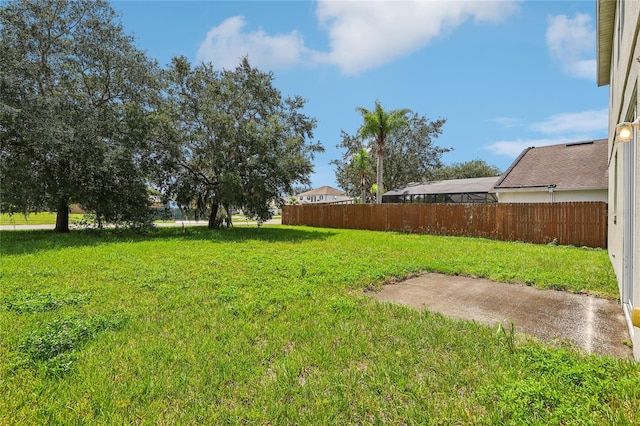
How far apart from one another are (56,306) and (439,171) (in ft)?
134

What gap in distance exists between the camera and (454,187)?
2162 cm

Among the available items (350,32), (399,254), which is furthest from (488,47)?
(399,254)

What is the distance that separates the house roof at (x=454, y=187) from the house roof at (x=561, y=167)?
4169 mm

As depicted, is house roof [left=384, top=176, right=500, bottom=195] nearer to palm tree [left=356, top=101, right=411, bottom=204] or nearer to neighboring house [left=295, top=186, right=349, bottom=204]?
palm tree [left=356, top=101, right=411, bottom=204]

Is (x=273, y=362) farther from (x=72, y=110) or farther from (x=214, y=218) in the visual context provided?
(x=214, y=218)

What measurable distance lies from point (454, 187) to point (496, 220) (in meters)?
9.94

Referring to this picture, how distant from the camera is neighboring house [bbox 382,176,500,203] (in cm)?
1992

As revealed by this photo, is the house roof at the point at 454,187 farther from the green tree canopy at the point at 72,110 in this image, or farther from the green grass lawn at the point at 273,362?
the green tree canopy at the point at 72,110

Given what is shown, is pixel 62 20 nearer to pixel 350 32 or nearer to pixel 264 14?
pixel 264 14

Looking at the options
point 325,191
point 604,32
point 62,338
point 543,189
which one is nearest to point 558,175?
point 543,189

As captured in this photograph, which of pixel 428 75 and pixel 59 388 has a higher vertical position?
pixel 428 75

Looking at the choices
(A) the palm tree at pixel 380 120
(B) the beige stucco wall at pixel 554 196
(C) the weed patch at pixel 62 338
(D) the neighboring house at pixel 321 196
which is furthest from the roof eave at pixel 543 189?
(D) the neighboring house at pixel 321 196

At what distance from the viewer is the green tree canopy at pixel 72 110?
388 inches

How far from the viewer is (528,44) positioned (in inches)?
302
